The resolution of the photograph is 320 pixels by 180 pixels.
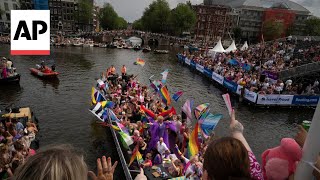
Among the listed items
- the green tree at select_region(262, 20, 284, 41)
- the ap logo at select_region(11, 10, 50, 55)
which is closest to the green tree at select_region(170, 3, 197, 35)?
the green tree at select_region(262, 20, 284, 41)

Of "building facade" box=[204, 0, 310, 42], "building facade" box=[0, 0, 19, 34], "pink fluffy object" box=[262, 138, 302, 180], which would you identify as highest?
"building facade" box=[204, 0, 310, 42]

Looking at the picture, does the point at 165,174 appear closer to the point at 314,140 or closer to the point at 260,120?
the point at 314,140

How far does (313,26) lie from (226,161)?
109 metres

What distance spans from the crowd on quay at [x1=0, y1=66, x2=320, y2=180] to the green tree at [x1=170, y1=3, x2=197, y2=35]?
77276mm

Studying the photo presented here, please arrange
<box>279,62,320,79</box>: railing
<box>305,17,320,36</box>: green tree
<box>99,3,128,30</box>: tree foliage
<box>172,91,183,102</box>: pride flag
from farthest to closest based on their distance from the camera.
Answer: <box>99,3,128,30</box>: tree foliage < <box>305,17,320,36</box>: green tree < <box>279,62,320,79</box>: railing < <box>172,91,183,102</box>: pride flag

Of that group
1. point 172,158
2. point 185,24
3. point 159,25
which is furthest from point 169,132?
point 159,25

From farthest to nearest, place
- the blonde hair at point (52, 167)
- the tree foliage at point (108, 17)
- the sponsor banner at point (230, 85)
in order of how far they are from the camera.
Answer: the tree foliage at point (108, 17) → the sponsor banner at point (230, 85) → the blonde hair at point (52, 167)

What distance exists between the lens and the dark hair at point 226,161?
226cm

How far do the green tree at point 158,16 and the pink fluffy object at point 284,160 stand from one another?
105053 mm

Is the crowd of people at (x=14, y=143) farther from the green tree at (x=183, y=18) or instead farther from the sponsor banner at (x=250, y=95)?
the green tree at (x=183, y=18)

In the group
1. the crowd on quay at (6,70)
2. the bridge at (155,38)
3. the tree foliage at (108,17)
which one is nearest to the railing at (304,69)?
the crowd on quay at (6,70)

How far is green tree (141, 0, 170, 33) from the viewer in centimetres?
10531

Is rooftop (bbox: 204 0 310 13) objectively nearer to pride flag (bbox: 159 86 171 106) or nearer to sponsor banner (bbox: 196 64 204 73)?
sponsor banner (bbox: 196 64 204 73)

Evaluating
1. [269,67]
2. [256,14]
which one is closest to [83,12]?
[256,14]
